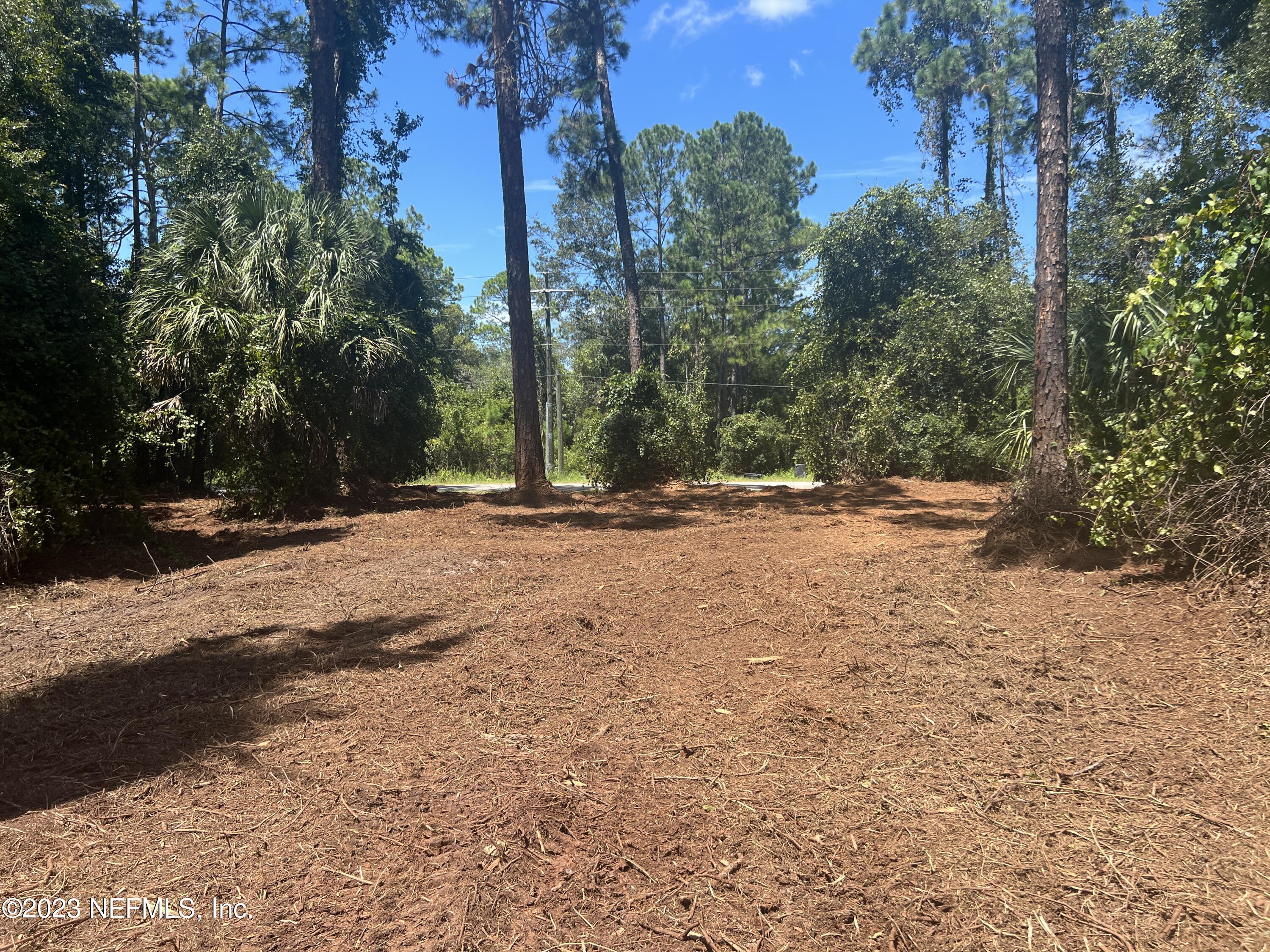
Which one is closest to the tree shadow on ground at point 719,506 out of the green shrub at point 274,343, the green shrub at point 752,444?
the green shrub at point 274,343

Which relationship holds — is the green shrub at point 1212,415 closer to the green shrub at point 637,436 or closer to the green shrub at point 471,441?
the green shrub at point 637,436

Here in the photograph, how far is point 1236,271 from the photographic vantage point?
4539mm

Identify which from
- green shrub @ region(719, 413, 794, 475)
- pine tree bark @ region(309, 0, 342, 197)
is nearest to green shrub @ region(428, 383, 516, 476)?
green shrub @ region(719, 413, 794, 475)

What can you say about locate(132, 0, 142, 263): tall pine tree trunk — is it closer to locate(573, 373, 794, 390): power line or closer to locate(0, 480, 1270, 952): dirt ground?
locate(0, 480, 1270, 952): dirt ground

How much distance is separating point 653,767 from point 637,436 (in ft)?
37.2

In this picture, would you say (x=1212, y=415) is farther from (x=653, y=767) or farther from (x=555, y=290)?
(x=555, y=290)

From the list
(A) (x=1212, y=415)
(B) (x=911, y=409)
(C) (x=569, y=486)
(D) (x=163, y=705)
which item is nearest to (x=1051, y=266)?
(A) (x=1212, y=415)

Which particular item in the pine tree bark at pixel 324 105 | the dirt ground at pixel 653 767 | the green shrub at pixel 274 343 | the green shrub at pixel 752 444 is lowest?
the dirt ground at pixel 653 767

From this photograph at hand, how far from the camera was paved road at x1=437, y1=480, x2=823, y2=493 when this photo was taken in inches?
600

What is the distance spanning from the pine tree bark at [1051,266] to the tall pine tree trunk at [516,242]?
8.36 meters

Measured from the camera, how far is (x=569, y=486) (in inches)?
846

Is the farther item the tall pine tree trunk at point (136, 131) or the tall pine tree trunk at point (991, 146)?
the tall pine tree trunk at point (991, 146)

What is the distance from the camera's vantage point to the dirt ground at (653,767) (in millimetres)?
2232

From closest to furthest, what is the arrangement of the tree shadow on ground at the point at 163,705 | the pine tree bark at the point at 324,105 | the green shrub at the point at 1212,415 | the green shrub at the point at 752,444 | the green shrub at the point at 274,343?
the tree shadow on ground at the point at 163,705
the green shrub at the point at 1212,415
the green shrub at the point at 274,343
the pine tree bark at the point at 324,105
the green shrub at the point at 752,444
